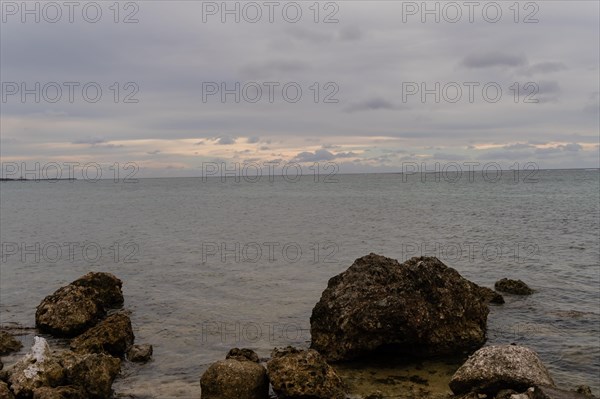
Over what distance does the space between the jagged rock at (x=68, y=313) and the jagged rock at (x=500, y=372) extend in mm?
13137

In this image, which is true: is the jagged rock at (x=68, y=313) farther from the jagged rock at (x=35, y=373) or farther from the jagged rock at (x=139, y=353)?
the jagged rock at (x=35, y=373)

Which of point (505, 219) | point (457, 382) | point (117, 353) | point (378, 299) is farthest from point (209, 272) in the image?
point (505, 219)

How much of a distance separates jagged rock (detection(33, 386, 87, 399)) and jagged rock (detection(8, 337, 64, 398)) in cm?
39

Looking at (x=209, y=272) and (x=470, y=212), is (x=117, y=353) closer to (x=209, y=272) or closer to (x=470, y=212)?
(x=209, y=272)

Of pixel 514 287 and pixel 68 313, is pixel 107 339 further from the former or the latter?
pixel 514 287

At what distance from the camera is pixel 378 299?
16656mm

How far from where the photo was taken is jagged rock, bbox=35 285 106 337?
19.0m

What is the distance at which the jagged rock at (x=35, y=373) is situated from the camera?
12.8m

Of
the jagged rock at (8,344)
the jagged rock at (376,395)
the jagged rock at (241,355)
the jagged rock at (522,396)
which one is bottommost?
the jagged rock at (376,395)

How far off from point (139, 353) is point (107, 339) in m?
1.10

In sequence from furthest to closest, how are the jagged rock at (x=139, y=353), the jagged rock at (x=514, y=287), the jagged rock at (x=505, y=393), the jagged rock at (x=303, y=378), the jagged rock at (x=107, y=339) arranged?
the jagged rock at (x=514, y=287)
the jagged rock at (x=139, y=353)
the jagged rock at (x=107, y=339)
the jagged rock at (x=303, y=378)
the jagged rock at (x=505, y=393)

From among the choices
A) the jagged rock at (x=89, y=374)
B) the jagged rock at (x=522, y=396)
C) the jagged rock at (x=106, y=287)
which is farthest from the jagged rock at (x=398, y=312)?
the jagged rock at (x=106, y=287)

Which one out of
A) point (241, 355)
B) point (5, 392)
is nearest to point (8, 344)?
point (5, 392)

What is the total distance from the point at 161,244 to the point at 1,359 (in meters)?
30.0
